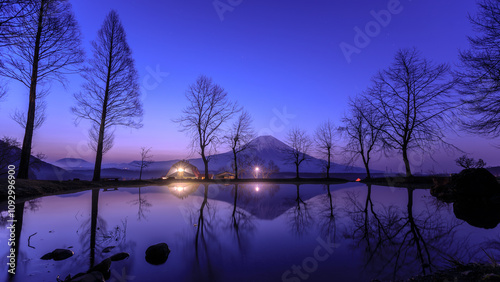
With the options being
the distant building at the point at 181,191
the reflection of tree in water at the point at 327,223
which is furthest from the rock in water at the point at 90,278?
the distant building at the point at 181,191

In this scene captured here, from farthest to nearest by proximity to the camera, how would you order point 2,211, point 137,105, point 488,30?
point 137,105 → point 488,30 → point 2,211

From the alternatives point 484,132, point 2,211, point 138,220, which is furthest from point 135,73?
point 484,132

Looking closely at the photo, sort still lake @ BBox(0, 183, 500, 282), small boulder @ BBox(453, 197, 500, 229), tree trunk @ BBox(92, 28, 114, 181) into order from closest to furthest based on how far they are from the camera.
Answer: still lake @ BBox(0, 183, 500, 282)
small boulder @ BBox(453, 197, 500, 229)
tree trunk @ BBox(92, 28, 114, 181)

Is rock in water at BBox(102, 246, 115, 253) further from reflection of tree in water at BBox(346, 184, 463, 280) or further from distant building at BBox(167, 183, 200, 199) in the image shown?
distant building at BBox(167, 183, 200, 199)

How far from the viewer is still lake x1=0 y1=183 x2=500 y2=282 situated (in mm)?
4008

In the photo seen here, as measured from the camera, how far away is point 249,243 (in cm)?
566

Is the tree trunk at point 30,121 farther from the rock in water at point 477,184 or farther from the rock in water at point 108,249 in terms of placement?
the rock in water at point 477,184

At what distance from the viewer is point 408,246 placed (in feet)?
17.2

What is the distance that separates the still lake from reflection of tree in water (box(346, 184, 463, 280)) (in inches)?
0.8

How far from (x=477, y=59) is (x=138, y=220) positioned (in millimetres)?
20217

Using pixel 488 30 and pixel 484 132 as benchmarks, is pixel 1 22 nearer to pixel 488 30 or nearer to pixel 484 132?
pixel 488 30

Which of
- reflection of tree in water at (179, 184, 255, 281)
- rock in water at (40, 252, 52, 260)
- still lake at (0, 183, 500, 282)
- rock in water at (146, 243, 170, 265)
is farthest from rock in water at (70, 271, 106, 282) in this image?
rock in water at (40, 252, 52, 260)

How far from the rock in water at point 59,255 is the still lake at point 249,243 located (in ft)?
0.50

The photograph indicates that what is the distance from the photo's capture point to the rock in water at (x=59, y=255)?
14.6ft
